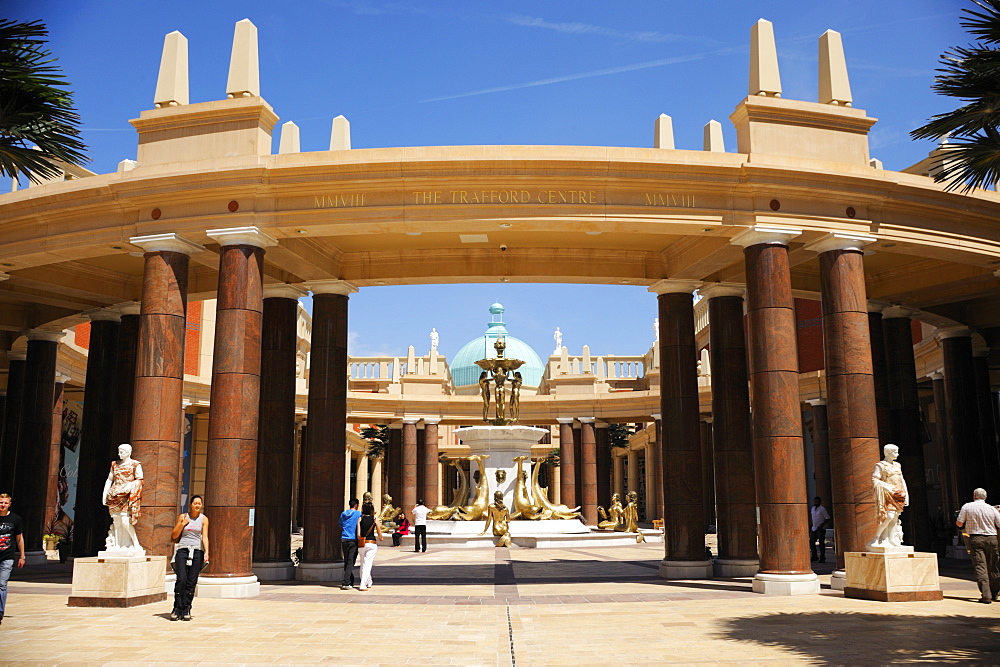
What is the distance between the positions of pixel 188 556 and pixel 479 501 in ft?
67.7

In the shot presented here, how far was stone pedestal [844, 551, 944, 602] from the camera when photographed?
15.7 metres

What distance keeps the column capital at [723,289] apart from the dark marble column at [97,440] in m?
17.3

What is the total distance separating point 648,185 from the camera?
18203 mm

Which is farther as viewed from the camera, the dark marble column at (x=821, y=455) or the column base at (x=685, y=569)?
the dark marble column at (x=821, y=455)

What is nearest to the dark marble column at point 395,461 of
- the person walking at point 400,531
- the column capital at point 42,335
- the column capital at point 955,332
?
the person walking at point 400,531

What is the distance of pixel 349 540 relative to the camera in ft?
62.1

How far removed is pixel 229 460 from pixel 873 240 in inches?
554

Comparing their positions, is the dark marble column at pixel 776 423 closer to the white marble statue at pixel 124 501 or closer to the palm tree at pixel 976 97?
the palm tree at pixel 976 97

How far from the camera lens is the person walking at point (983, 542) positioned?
15.9 meters

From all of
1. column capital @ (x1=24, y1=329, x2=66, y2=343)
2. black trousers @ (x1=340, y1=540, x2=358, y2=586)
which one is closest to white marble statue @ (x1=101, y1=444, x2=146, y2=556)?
black trousers @ (x1=340, y1=540, x2=358, y2=586)

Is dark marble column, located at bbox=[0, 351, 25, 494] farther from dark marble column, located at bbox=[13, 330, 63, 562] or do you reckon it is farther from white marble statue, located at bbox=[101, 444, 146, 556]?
white marble statue, located at bbox=[101, 444, 146, 556]

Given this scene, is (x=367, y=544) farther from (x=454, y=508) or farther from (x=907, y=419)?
(x=907, y=419)

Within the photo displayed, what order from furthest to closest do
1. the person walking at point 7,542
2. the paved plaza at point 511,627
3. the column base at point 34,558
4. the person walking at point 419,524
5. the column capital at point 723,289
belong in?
1. the person walking at point 419,524
2. the column base at point 34,558
3. the column capital at point 723,289
4. the person walking at point 7,542
5. the paved plaza at point 511,627

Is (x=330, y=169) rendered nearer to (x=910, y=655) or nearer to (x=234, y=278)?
(x=234, y=278)
